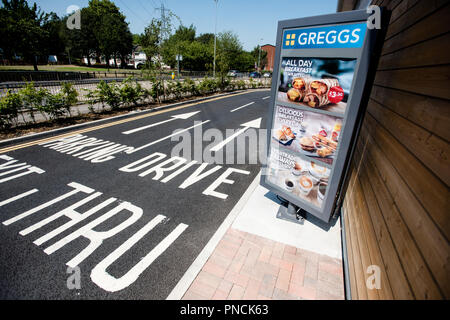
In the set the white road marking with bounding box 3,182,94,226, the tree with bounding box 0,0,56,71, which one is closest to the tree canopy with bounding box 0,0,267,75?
the tree with bounding box 0,0,56,71

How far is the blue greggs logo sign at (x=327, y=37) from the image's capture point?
2.89 m

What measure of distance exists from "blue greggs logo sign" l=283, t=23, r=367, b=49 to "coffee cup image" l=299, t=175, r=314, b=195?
2119mm

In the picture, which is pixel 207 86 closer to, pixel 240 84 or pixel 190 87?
pixel 190 87

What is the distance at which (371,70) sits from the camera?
290 centimetres

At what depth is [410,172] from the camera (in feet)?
6.54

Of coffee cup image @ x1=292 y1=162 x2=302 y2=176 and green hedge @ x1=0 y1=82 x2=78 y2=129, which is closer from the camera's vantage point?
coffee cup image @ x1=292 y1=162 x2=302 y2=176

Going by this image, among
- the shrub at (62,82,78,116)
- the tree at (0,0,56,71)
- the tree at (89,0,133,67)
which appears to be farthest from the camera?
the tree at (89,0,133,67)

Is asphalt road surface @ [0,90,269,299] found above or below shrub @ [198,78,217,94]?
below

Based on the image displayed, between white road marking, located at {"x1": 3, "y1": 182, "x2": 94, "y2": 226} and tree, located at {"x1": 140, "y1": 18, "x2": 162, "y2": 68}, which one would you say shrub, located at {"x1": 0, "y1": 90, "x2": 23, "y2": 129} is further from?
tree, located at {"x1": 140, "y1": 18, "x2": 162, "y2": 68}

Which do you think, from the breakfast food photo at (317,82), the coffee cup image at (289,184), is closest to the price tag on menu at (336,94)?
the breakfast food photo at (317,82)

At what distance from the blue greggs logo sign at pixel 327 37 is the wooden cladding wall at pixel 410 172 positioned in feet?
1.70

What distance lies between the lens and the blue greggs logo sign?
2886mm

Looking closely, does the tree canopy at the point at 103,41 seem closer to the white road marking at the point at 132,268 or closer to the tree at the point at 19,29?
the tree at the point at 19,29

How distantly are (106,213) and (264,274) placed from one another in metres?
3.28
